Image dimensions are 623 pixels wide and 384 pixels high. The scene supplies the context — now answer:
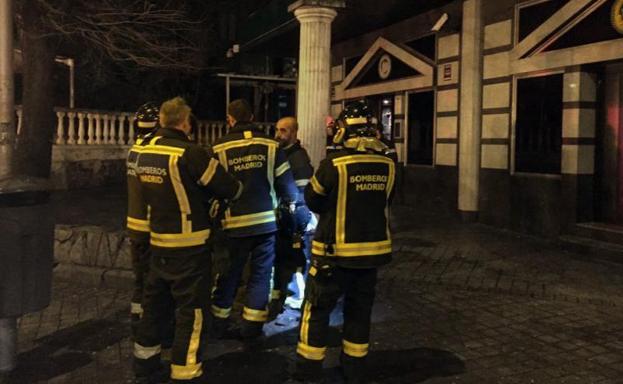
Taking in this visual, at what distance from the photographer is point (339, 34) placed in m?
14.1

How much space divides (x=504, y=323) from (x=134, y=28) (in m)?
8.87

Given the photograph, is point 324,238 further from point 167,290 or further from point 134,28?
point 134,28

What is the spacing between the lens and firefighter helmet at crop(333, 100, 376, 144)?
4.29 metres

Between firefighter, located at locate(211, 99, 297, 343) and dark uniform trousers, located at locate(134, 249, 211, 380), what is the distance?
83cm

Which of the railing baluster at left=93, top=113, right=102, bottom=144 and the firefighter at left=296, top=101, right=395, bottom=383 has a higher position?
the railing baluster at left=93, top=113, right=102, bottom=144

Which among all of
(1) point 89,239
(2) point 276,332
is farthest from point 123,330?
(1) point 89,239

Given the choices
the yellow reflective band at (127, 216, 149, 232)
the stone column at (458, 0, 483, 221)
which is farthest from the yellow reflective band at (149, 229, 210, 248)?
the stone column at (458, 0, 483, 221)

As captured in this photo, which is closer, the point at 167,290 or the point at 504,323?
the point at 167,290

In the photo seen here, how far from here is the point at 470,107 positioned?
410 inches

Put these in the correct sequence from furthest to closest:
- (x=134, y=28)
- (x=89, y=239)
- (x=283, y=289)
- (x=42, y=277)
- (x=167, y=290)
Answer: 1. (x=134, y=28)
2. (x=89, y=239)
3. (x=283, y=289)
4. (x=42, y=277)
5. (x=167, y=290)

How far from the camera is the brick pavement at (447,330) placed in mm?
4547

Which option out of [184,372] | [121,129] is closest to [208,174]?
[184,372]

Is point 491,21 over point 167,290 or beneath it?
over

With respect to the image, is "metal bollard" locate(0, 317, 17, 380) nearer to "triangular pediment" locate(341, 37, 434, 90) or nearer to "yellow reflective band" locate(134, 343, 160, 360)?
"yellow reflective band" locate(134, 343, 160, 360)
